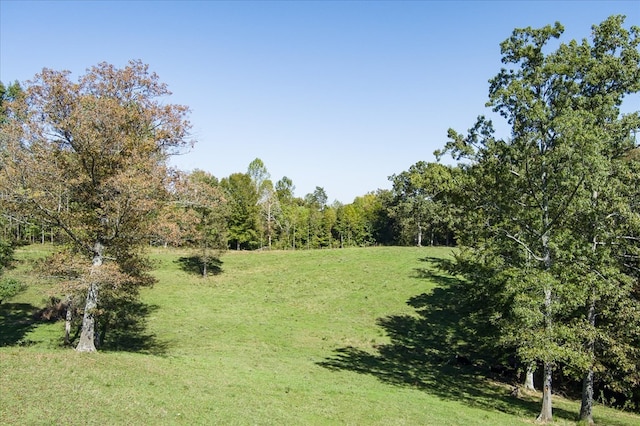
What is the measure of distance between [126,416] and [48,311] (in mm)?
32367

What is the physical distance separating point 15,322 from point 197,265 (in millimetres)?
26413

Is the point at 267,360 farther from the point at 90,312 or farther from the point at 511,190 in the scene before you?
the point at 511,190

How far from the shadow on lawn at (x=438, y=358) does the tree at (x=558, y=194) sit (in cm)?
573

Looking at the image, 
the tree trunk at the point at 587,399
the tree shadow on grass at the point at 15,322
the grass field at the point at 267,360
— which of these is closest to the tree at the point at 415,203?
the grass field at the point at 267,360

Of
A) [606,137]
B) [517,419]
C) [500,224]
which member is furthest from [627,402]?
[606,137]

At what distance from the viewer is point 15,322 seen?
38.3 metres

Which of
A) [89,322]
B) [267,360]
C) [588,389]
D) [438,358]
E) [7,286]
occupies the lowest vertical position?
[438,358]

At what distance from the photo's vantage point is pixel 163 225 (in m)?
21.4

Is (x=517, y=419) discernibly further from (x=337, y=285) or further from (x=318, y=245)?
(x=318, y=245)

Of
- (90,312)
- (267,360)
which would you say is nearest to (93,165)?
(90,312)

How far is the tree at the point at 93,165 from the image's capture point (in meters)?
20.5

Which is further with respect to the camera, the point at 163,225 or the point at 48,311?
the point at 48,311

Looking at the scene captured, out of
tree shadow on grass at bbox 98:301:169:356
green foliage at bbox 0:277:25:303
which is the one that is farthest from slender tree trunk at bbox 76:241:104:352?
green foliage at bbox 0:277:25:303

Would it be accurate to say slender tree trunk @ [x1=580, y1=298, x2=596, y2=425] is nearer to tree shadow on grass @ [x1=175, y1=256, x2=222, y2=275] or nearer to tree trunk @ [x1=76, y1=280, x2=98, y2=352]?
tree trunk @ [x1=76, y1=280, x2=98, y2=352]
